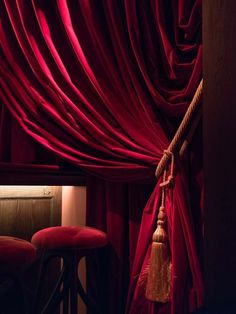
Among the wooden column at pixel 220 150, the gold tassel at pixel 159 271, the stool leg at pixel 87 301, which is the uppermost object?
the wooden column at pixel 220 150

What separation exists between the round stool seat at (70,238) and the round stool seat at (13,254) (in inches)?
7.6

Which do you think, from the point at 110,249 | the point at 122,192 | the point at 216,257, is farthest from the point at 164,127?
the point at 216,257

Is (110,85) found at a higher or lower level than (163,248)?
higher

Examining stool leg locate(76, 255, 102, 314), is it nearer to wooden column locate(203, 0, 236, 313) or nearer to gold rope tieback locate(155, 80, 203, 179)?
gold rope tieback locate(155, 80, 203, 179)

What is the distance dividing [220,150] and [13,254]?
0.71 metres

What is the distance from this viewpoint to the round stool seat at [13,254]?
3.97 feet

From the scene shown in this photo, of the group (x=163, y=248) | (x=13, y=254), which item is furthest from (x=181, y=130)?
(x=13, y=254)

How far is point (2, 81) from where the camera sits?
5.62ft

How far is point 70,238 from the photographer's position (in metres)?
1.48

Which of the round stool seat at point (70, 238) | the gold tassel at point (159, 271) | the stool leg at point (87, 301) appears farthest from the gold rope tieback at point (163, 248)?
the stool leg at point (87, 301)

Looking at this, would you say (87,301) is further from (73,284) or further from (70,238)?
(70,238)

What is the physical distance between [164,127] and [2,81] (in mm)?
738

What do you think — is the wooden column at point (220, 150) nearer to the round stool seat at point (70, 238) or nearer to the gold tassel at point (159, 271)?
the gold tassel at point (159, 271)

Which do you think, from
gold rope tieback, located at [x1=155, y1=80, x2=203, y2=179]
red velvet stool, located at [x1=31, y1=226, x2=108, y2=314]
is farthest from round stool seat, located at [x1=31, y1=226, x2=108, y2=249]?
gold rope tieback, located at [x1=155, y1=80, x2=203, y2=179]
